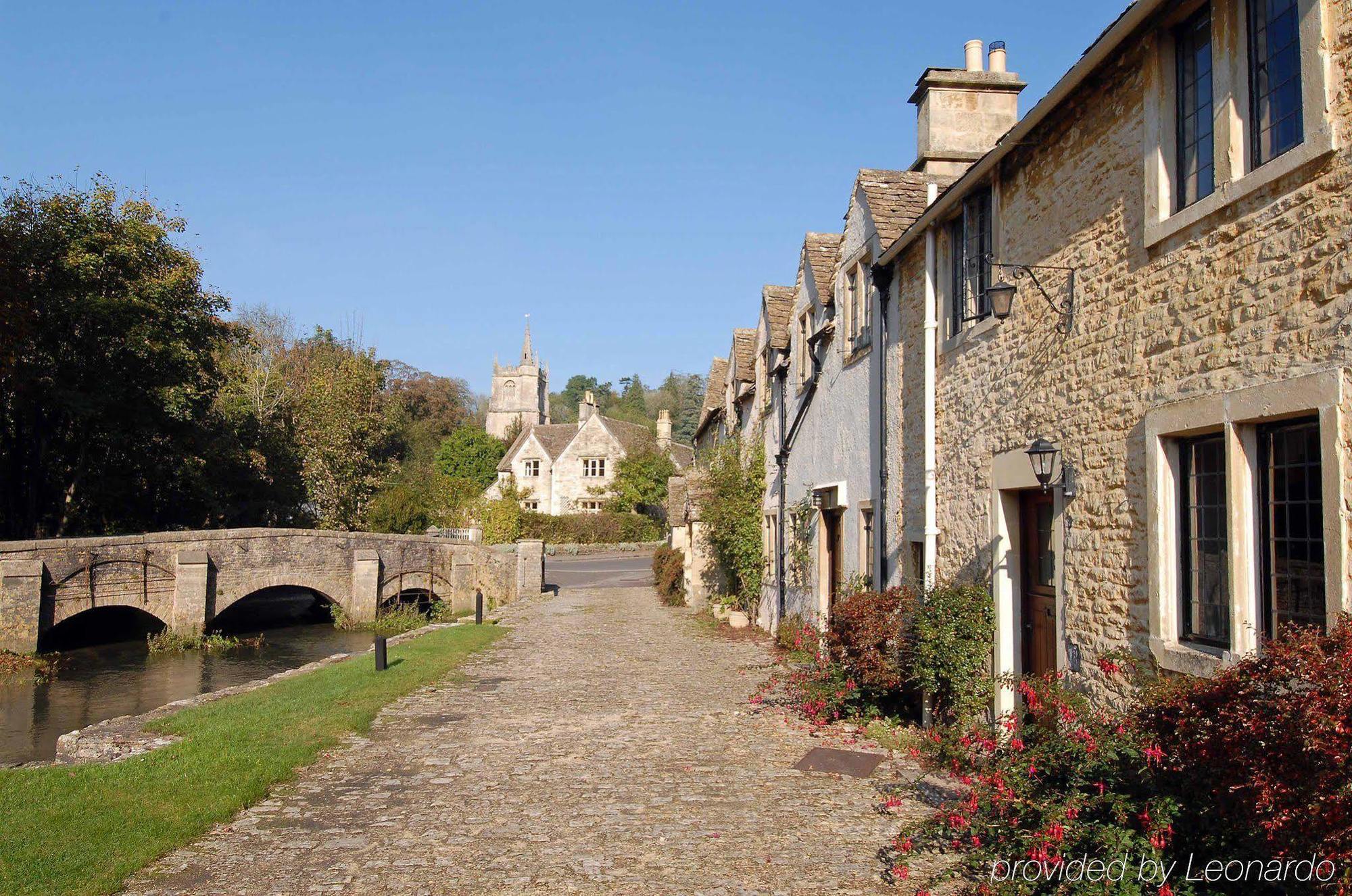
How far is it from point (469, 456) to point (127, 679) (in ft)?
182

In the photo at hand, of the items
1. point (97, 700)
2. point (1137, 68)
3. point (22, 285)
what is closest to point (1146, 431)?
point (1137, 68)

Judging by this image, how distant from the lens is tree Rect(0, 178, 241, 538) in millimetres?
24734

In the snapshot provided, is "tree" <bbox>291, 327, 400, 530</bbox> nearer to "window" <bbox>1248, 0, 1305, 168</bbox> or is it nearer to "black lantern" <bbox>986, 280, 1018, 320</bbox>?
"black lantern" <bbox>986, 280, 1018, 320</bbox>

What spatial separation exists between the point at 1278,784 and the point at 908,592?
6.41 m

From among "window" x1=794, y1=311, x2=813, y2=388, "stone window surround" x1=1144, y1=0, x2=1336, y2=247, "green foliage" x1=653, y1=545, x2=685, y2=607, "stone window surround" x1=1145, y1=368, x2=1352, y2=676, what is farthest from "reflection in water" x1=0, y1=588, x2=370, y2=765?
"stone window surround" x1=1144, y1=0, x2=1336, y2=247

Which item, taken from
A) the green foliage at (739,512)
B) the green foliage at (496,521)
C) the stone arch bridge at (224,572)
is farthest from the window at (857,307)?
the green foliage at (496,521)

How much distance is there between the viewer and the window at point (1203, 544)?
5.79m

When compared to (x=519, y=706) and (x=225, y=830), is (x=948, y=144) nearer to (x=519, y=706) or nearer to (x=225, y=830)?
(x=519, y=706)

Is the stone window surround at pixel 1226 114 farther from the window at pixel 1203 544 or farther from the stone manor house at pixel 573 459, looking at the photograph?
the stone manor house at pixel 573 459

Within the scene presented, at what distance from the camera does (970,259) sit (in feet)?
32.3

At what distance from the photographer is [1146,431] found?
639 centimetres

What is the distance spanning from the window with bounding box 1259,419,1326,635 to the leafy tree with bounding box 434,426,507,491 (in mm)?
69690

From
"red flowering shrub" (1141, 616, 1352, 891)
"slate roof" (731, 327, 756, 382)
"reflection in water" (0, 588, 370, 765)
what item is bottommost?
"reflection in water" (0, 588, 370, 765)

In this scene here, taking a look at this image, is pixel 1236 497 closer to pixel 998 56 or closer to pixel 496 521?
pixel 998 56
